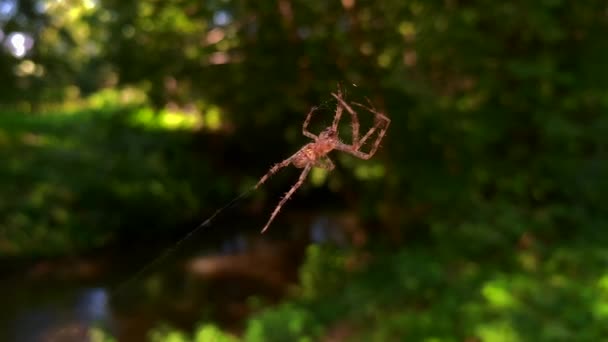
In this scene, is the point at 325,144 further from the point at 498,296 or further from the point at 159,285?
the point at 159,285

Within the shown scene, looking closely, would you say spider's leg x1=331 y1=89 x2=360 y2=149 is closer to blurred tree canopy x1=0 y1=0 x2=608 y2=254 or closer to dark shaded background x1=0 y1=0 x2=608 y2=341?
dark shaded background x1=0 y1=0 x2=608 y2=341

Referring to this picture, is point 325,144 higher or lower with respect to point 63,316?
lower

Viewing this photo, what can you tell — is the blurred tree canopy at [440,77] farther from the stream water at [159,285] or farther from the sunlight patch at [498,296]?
the stream water at [159,285]

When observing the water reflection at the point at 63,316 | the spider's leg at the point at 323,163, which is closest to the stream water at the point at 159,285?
the water reflection at the point at 63,316

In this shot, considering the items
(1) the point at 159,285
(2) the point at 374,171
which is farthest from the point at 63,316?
(2) the point at 374,171

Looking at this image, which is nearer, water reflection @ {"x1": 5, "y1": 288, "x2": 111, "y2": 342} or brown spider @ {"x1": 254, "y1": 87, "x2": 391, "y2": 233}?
brown spider @ {"x1": 254, "y1": 87, "x2": 391, "y2": 233}

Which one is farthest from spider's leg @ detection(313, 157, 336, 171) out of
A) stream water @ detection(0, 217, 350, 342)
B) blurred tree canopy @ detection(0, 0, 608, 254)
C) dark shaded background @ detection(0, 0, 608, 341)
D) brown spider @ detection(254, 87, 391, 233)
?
blurred tree canopy @ detection(0, 0, 608, 254)

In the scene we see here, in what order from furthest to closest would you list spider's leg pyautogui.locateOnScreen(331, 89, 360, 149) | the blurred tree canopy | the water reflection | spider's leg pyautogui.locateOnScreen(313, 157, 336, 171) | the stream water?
the blurred tree canopy → the stream water → the water reflection → spider's leg pyautogui.locateOnScreen(313, 157, 336, 171) → spider's leg pyautogui.locateOnScreen(331, 89, 360, 149)

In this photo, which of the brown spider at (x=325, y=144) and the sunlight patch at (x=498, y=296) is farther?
the sunlight patch at (x=498, y=296)

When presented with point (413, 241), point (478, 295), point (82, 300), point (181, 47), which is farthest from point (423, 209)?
point (82, 300)
